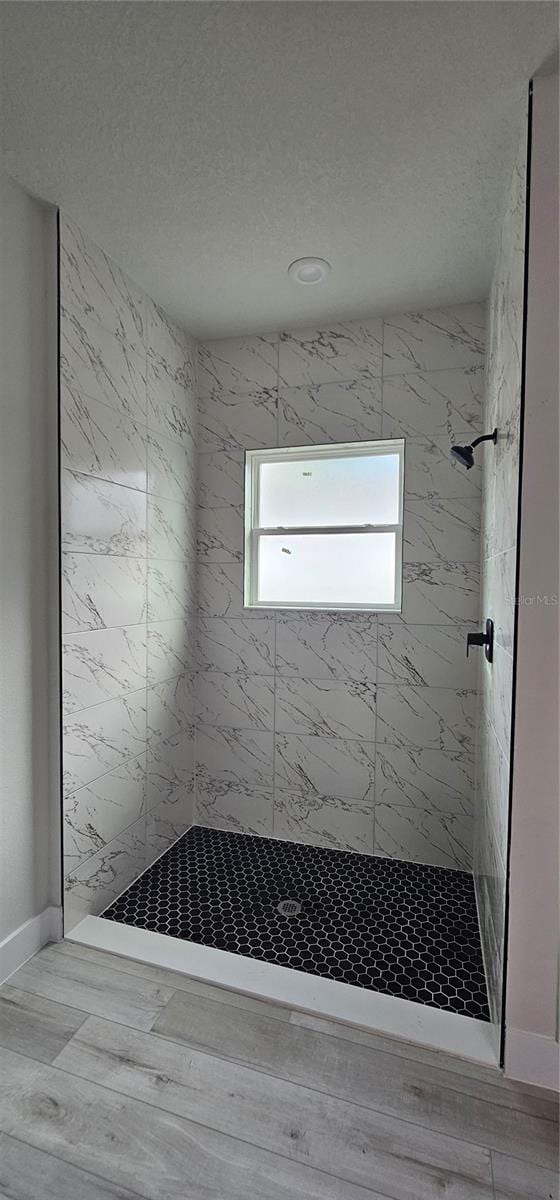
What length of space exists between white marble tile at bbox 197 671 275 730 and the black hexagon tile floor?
0.62 meters

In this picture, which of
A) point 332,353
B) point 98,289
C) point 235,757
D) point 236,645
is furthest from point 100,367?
point 235,757

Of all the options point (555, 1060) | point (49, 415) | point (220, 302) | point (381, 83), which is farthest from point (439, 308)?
point (555, 1060)

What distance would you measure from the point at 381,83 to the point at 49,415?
1.37 meters

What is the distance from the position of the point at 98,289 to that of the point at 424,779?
8.41 feet

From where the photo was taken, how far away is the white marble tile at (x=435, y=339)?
2314 mm

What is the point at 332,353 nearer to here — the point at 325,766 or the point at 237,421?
the point at 237,421

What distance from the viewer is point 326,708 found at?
2.59 m

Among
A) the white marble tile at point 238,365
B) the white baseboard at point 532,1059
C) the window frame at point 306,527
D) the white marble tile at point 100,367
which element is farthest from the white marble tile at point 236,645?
the white baseboard at point 532,1059

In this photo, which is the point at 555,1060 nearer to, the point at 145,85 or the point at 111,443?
the point at 111,443

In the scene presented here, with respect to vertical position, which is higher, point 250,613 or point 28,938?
point 250,613

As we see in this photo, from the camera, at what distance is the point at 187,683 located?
2738 mm

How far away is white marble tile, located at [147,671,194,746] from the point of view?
2.42m

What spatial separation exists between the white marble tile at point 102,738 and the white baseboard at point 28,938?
1.44 feet

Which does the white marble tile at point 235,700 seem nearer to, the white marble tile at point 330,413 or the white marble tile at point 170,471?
the white marble tile at point 170,471
